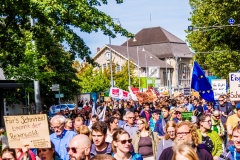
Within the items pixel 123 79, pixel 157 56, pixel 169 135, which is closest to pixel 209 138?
pixel 169 135

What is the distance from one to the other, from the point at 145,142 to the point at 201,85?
8.56 m

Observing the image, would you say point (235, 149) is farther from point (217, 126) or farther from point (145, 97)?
point (145, 97)

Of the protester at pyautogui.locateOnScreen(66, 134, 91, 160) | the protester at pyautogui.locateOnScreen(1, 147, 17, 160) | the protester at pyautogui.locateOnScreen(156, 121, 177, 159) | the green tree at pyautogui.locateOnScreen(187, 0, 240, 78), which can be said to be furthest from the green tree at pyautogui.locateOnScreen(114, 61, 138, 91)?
the protester at pyautogui.locateOnScreen(66, 134, 91, 160)

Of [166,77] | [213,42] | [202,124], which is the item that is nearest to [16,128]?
[202,124]

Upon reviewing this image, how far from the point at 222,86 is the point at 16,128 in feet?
66.8

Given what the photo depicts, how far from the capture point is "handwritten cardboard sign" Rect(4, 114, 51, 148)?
20.9ft

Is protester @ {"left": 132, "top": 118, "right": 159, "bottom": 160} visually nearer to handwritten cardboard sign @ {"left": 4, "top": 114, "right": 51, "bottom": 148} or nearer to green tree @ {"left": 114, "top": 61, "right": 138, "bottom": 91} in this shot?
handwritten cardboard sign @ {"left": 4, "top": 114, "right": 51, "bottom": 148}

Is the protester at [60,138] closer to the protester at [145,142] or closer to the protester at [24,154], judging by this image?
the protester at [24,154]

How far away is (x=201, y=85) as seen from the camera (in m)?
17.1

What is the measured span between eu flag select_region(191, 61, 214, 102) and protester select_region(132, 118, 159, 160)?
8.03 meters

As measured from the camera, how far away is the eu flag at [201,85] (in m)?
16.9

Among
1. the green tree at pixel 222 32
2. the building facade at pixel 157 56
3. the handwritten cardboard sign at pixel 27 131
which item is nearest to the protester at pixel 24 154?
the handwritten cardboard sign at pixel 27 131

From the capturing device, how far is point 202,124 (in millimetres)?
8211

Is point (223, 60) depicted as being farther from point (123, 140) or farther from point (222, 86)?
point (123, 140)
